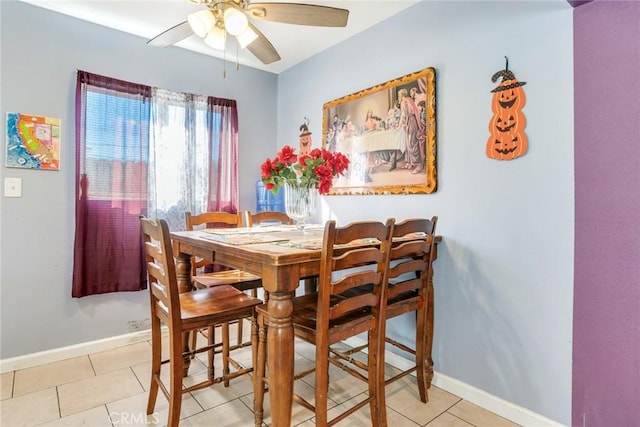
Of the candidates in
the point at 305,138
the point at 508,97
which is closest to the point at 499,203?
the point at 508,97

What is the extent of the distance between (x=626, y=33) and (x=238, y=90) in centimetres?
280

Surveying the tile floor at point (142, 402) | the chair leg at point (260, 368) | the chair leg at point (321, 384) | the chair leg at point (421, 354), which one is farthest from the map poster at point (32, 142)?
the chair leg at point (421, 354)

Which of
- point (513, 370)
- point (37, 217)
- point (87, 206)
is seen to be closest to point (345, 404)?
point (513, 370)

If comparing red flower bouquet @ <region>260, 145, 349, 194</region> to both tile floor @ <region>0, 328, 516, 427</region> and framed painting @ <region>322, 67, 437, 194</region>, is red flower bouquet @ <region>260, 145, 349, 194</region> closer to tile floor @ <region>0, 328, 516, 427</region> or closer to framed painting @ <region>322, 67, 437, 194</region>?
framed painting @ <region>322, 67, 437, 194</region>

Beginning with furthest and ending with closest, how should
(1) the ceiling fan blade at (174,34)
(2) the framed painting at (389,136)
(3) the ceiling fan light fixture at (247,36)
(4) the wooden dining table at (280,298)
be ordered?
(2) the framed painting at (389,136)
(1) the ceiling fan blade at (174,34)
(3) the ceiling fan light fixture at (247,36)
(4) the wooden dining table at (280,298)

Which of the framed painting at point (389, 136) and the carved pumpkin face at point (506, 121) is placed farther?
the framed painting at point (389, 136)

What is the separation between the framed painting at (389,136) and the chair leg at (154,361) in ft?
5.24

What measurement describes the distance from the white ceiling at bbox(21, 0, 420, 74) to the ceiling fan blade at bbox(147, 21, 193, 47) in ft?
1.05

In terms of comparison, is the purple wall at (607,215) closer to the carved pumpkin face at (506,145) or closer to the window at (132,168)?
the carved pumpkin face at (506,145)

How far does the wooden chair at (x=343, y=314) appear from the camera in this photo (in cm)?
134

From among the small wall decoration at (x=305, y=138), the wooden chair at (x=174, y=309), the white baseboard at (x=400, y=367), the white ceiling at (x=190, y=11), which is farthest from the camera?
the small wall decoration at (x=305, y=138)

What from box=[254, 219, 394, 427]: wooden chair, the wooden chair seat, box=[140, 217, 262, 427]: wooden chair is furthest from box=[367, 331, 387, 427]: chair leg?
the wooden chair seat

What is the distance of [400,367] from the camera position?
7.34ft

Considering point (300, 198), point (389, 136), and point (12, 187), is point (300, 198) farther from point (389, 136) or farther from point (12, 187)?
point (12, 187)
